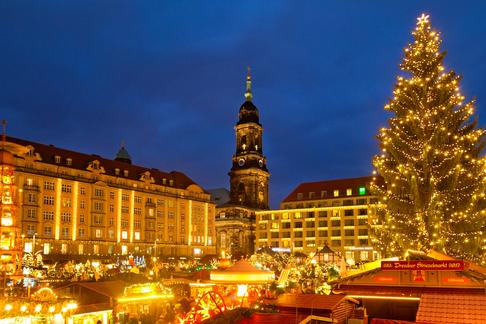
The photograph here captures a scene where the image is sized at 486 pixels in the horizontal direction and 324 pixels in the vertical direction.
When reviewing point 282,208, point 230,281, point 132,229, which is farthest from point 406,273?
point 282,208

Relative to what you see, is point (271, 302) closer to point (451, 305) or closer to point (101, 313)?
point (451, 305)

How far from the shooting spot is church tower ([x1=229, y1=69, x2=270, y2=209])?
116 meters

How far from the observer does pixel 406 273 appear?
51.3ft

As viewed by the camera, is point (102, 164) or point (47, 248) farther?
point (102, 164)

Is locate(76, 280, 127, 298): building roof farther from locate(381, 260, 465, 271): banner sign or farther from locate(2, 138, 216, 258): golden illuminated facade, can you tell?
locate(2, 138, 216, 258): golden illuminated facade

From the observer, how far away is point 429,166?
2323 cm

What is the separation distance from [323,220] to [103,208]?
3980 cm

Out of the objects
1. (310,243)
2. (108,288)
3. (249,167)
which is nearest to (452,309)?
(108,288)

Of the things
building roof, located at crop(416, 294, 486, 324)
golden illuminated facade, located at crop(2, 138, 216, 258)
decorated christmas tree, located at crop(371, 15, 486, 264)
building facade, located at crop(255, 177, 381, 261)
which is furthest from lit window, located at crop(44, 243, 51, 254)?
building roof, located at crop(416, 294, 486, 324)

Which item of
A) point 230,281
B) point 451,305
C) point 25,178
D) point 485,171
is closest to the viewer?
point 451,305

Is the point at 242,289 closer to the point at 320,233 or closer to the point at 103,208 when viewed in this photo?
the point at 103,208

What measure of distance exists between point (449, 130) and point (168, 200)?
70.8m

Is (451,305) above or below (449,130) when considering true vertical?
below

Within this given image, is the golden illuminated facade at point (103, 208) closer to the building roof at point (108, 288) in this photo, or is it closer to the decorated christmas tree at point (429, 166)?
the building roof at point (108, 288)
